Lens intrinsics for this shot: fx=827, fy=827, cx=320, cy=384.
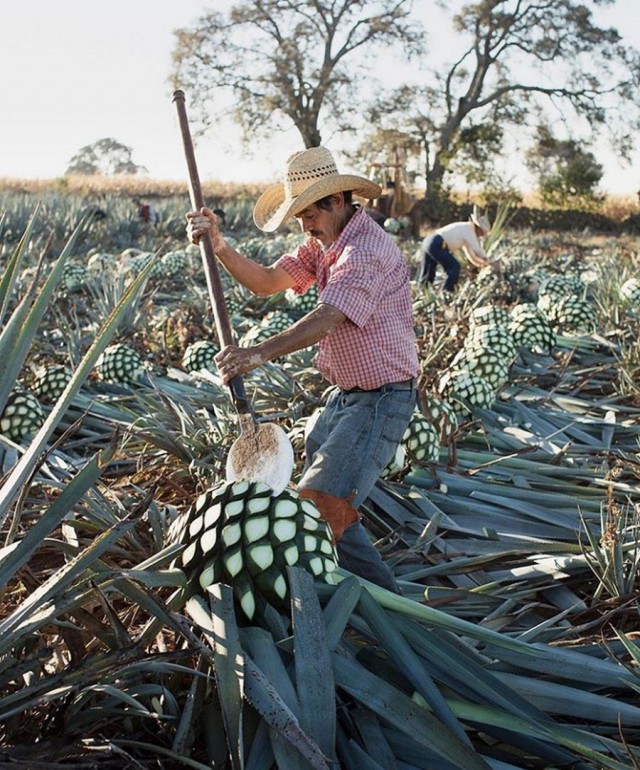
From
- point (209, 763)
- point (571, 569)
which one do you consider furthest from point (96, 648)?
point (571, 569)

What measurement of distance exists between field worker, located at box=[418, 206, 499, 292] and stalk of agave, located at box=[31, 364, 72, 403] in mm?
4242

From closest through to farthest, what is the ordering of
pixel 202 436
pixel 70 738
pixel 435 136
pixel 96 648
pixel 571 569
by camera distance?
1. pixel 70 738
2. pixel 96 648
3. pixel 571 569
4. pixel 202 436
5. pixel 435 136

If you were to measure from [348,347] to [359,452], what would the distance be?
35 cm

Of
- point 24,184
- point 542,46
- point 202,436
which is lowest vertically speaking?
point 202,436

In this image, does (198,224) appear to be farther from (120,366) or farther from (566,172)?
(566,172)

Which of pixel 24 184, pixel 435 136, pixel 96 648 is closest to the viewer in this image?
pixel 96 648

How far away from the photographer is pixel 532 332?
5453 millimetres

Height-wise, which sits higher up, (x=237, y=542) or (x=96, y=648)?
(x=237, y=542)

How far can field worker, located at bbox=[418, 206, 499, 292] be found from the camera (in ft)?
25.6

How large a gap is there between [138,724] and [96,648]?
0.18 m

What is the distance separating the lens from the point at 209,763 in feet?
5.17

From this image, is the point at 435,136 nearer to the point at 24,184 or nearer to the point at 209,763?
the point at 24,184

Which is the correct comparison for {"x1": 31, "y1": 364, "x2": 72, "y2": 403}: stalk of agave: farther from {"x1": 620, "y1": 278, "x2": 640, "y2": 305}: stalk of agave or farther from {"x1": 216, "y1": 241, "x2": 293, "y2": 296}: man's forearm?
{"x1": 620, "y1": 278, "x2": 640, "y2": 305}: stalk of agave

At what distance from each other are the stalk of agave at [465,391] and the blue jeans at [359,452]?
1447 millimetres
